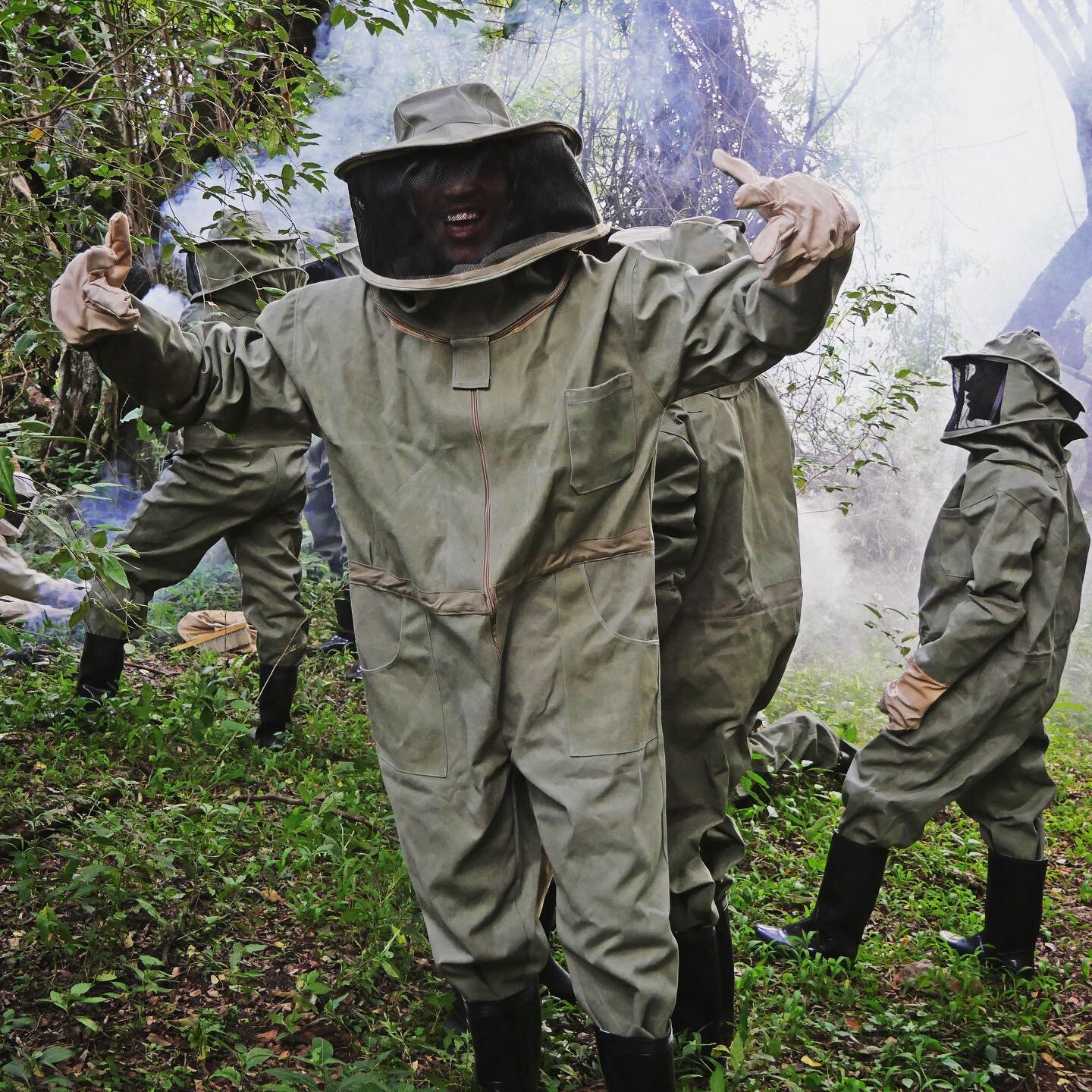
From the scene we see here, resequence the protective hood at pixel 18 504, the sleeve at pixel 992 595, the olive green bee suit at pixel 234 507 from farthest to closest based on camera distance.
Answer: the olive green bee suit at pixel 234 507
the sleeve at pixel 992 595
the protective hood at pixel 18 504

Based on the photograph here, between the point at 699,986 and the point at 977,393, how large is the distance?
2.32m

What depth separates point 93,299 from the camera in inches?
88.8

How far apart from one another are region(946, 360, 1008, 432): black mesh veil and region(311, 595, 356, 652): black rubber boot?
3.71m

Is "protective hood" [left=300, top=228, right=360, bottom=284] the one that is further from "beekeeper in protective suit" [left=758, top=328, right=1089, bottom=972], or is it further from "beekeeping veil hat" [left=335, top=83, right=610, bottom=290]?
"beekeeper in protective suit" [left=758, top=328, right=1089, bottom=972]

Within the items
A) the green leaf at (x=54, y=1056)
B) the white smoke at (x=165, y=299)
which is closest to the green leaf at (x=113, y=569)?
the green leaf at (x=54, y=1056)

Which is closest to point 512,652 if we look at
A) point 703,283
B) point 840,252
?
point 703,283

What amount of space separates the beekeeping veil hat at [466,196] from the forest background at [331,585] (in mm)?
576

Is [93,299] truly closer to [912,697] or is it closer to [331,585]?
[912,697]

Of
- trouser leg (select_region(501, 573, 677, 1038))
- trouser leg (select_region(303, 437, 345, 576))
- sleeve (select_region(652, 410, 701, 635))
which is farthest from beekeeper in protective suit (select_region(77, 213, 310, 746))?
trouser leg (select_region(501, 573, 677, 1038))

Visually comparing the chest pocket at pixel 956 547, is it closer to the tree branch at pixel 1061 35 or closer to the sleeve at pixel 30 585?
the sleeve at pixel 30 585

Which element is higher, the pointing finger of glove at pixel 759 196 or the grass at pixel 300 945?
the pointing finger of glove at pixel 759 196

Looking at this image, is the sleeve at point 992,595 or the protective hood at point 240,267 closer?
the sleeve at point 992,595

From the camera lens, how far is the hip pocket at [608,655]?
2414mm

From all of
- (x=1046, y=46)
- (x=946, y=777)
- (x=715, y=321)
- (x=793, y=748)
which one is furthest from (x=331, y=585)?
(x=1046, y=46)
